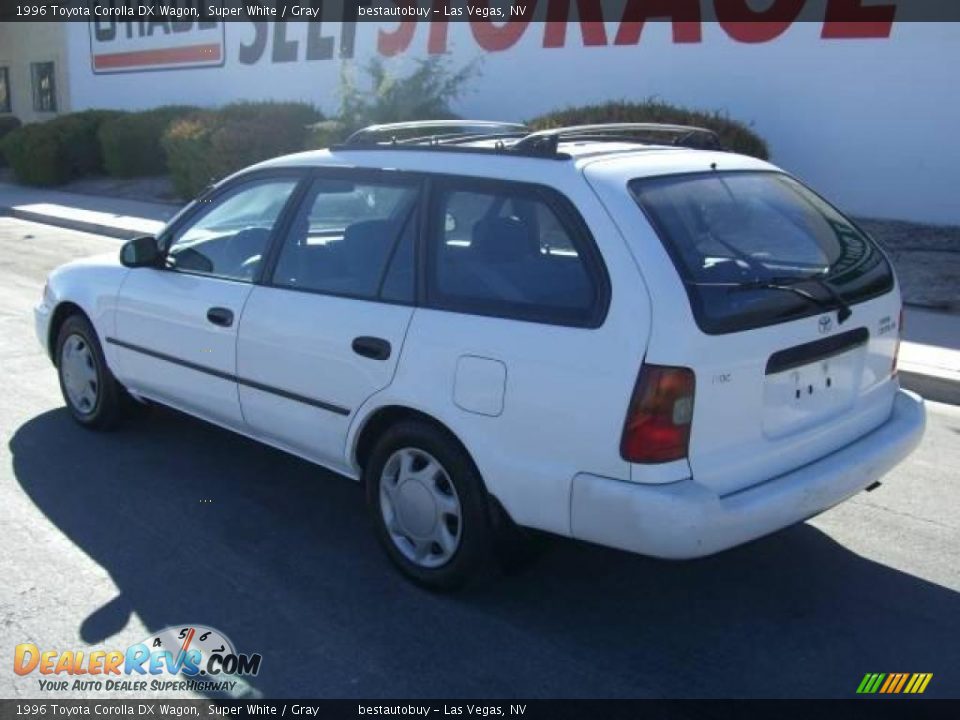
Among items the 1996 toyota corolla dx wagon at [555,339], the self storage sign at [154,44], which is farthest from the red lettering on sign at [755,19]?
the self storage sign at [154,44]

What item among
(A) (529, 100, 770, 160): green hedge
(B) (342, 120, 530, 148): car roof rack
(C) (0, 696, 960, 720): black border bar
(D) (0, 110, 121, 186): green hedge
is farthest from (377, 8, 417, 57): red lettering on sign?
(C) (0, 696, 960, 720): black border bar

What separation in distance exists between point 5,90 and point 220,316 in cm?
3406

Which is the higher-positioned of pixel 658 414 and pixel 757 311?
pixel 757 311

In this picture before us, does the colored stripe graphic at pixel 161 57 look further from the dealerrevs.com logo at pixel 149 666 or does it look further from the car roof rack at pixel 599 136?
the dealerrevs.com logo at pixel 149 666

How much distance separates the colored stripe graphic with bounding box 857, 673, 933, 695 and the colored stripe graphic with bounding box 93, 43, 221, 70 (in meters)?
22.6

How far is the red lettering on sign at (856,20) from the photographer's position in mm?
12086

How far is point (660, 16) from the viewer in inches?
564

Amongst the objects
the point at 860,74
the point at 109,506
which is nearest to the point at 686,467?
the point at 109,506

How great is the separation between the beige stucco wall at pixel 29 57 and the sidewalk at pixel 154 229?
295 inches

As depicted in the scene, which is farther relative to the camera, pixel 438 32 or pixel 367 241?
pixel 438 32

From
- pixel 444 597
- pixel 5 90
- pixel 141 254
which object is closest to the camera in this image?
pixel 444 597

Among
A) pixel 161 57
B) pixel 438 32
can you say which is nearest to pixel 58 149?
pixel 161 57

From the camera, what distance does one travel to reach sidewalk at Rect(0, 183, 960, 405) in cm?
707

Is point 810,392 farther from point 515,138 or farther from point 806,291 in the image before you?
point 515,138
